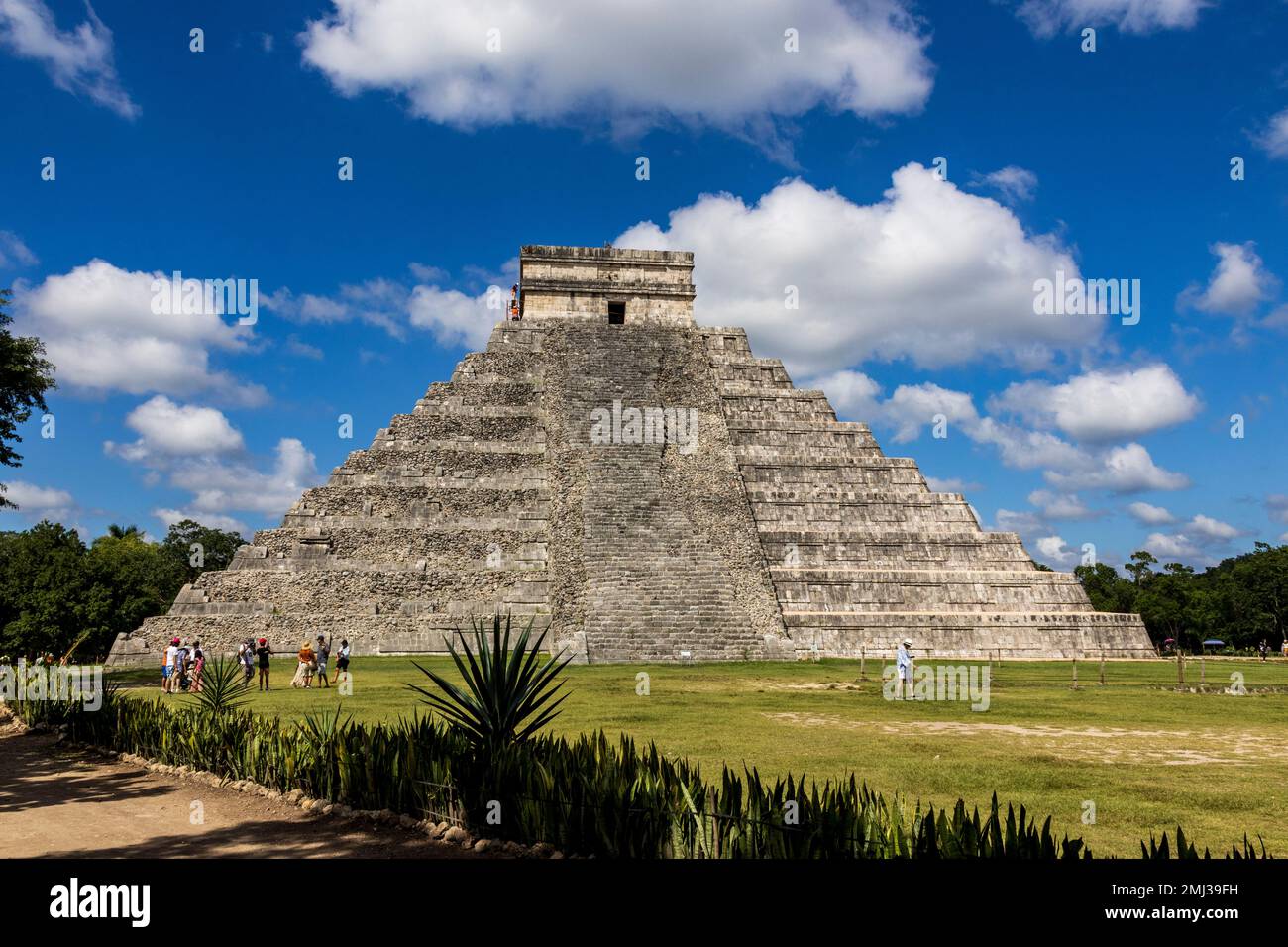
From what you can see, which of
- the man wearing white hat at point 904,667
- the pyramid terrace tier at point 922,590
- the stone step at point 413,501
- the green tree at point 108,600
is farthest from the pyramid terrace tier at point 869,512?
the green tree at point 108,600

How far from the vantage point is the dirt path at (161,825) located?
676 centimetres

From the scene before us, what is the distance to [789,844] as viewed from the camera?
5.05m

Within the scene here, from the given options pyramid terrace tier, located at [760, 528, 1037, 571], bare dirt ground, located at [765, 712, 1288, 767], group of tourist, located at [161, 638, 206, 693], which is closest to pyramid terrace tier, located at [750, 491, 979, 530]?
pyramid terrace tier, located at [760, 528, 1037, 571]

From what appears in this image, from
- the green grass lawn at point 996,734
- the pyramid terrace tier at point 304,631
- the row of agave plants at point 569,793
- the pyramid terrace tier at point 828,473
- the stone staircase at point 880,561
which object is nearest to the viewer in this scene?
the row of agave plants at point 569,793

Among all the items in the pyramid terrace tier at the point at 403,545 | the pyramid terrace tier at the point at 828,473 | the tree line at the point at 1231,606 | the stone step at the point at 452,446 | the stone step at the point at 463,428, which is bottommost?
the tree line at the point at 1231,606

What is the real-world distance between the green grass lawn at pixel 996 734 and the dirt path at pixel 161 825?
3042 mm

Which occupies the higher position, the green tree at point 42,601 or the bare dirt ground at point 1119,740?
the green tree at point 42,601

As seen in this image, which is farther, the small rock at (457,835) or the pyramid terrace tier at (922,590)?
the pyramid terrace tier at (922,590)

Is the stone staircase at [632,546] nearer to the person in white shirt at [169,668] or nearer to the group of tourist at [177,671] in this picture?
the group of tourist at [177,671]

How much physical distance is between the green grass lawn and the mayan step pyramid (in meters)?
3.80

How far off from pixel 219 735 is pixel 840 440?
2459 centimetres
